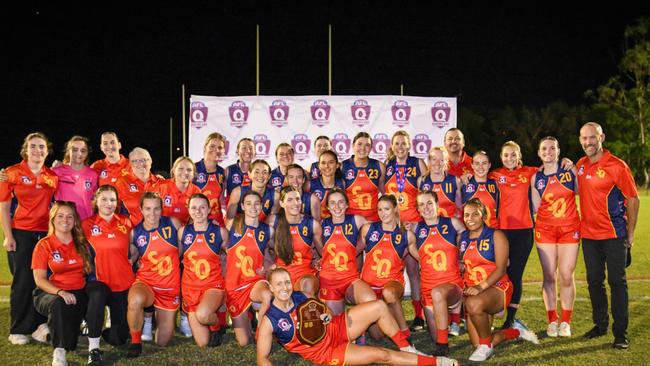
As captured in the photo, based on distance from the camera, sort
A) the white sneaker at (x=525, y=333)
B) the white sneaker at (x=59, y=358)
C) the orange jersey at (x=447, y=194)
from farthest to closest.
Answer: the orange jersey at (x=447, y=194), the white sneaker at (x=525, y=333), the white sneaker at (x=59, y=358)

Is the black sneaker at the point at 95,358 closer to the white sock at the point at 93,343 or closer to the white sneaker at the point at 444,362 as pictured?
the white sock at the point at 93,343

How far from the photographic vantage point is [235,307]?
5184 mm

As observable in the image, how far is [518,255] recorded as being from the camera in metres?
5.59

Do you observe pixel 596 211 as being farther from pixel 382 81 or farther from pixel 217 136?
pixel 382 81

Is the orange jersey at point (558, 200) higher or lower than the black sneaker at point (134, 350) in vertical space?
higher

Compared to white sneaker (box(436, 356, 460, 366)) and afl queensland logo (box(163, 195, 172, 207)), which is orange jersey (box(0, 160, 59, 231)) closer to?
afl queensland logo (box(163, 195, 172, 207))

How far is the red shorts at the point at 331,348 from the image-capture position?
13.5ft

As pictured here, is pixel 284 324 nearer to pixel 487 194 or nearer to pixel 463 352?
pixel 463 352

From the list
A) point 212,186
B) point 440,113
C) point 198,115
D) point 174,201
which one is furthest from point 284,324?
point 440,113

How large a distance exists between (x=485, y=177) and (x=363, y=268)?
1.63 metres

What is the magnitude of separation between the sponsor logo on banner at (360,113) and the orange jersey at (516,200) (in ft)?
9.94

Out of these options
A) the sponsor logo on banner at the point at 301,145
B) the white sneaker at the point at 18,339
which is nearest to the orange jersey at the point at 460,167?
the sponsor logo on banner at the point at 301,145

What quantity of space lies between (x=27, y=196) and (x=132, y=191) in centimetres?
99

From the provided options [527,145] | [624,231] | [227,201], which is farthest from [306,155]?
[527,145]
